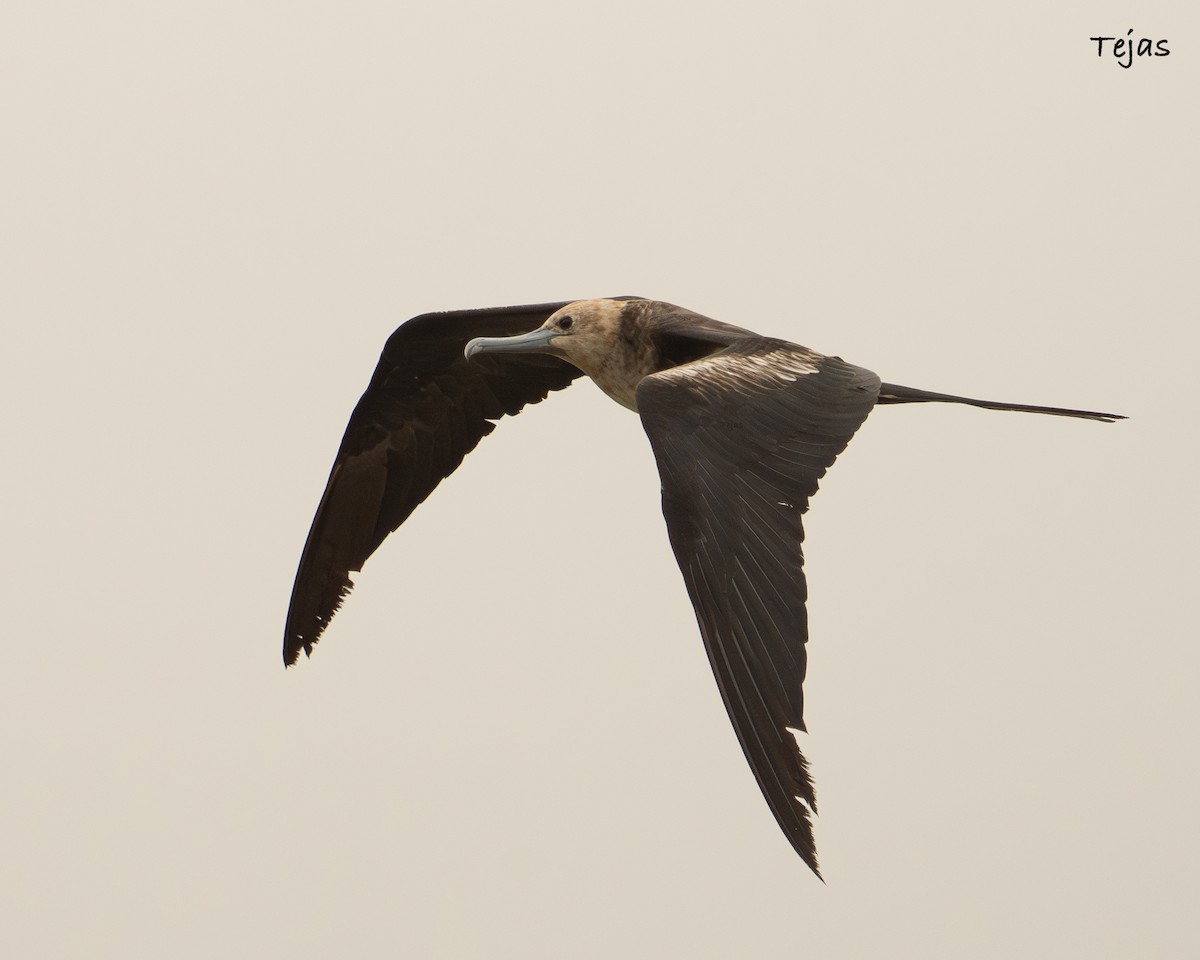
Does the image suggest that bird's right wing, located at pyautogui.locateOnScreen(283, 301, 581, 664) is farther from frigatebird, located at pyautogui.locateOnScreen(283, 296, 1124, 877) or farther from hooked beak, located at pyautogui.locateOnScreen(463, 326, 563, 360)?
hooked beak, located at pyautogui.locateOnScreen(463, 326, 563, 360)

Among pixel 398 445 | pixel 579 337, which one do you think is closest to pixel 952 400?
pixel 579 337

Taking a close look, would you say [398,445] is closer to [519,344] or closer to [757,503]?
[519,344]

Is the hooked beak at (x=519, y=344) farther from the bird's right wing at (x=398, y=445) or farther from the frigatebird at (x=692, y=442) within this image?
the bird's right wing at (x=398, y=445)

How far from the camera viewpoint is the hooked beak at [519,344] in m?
5.42

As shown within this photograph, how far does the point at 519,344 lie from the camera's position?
552 centimetres

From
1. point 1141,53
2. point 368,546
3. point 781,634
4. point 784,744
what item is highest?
point 1141,53

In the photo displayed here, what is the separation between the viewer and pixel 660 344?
537 centimetres

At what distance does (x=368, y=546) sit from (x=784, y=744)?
2701mm

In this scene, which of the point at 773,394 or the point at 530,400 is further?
the point at 530,400

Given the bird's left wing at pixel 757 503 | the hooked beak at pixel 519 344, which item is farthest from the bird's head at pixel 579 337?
the bird's left wing at pixel 757 503

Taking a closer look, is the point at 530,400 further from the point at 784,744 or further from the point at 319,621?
the point at 784,744

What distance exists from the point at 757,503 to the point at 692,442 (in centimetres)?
25

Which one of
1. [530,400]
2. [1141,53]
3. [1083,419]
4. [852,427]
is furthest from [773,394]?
[1141,53]

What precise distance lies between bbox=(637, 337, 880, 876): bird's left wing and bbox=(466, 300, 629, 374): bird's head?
0.70m
